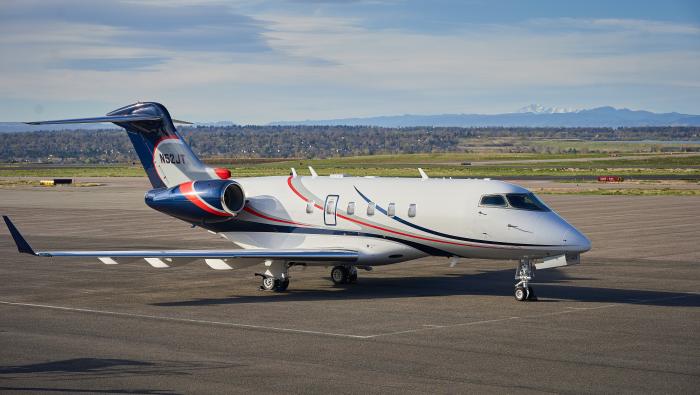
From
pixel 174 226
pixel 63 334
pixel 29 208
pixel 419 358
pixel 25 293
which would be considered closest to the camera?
pixel 419 358

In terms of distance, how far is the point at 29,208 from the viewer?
61000 millimetres

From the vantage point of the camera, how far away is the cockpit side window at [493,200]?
23297 millimetres

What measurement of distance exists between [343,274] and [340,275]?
9 centimetres

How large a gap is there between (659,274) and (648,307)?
6.42 m

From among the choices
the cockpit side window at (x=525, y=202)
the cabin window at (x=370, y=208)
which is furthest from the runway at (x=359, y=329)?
the cockpit side window at (x=525, y=202)

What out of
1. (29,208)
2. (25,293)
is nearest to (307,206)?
(25,293)

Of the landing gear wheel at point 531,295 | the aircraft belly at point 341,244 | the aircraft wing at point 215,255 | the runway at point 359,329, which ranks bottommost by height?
the runway at point 359,329

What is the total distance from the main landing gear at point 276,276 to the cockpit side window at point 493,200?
5.44m

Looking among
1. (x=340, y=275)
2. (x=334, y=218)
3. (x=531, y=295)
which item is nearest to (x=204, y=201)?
(x=334, y=218)

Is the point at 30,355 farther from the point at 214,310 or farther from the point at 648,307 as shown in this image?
the point at 648,307

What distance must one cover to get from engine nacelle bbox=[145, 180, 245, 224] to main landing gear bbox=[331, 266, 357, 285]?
3.17 metres

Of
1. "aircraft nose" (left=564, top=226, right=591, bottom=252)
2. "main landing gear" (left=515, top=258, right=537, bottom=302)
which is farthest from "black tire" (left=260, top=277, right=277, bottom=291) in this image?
"aircraft nose" (left=564, top=226, right=591, bottom=252)

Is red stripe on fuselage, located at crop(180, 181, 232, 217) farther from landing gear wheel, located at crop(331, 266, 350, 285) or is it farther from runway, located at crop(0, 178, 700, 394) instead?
landing gear wheel, located at crop(331, 266, 350, 285)

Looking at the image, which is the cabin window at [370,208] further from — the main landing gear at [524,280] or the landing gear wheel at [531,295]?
the landing gear wheel at [531,295]
